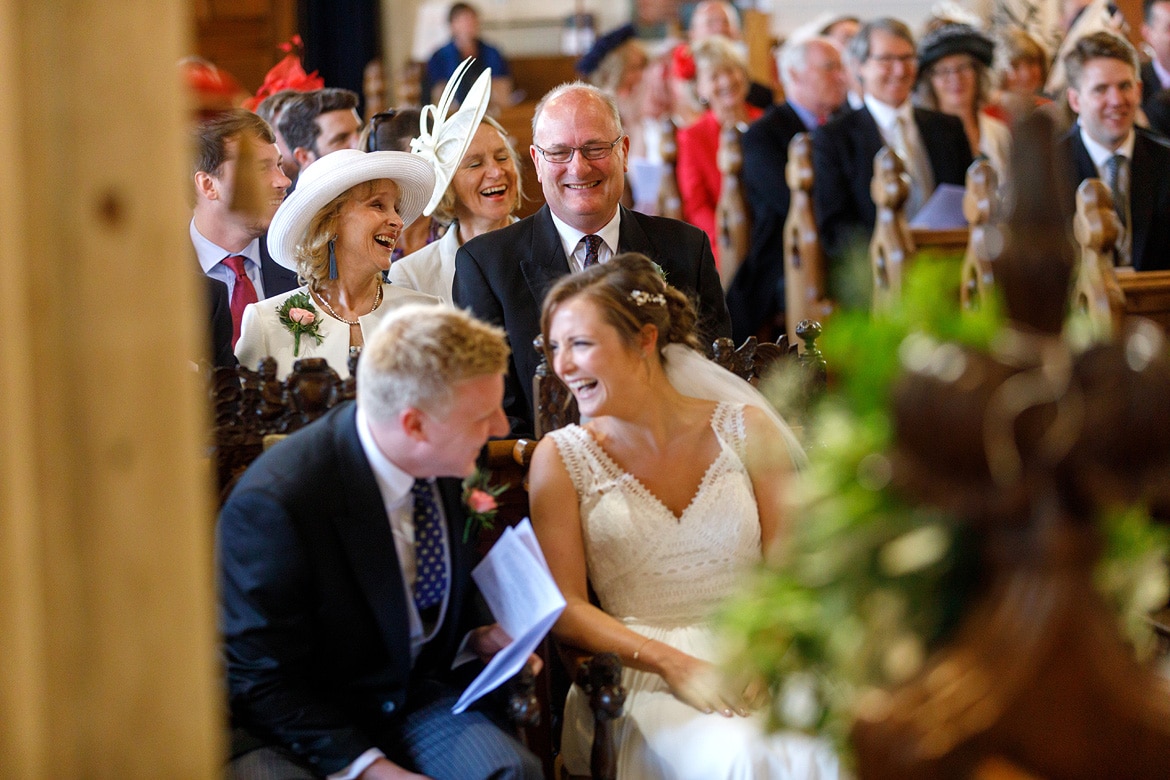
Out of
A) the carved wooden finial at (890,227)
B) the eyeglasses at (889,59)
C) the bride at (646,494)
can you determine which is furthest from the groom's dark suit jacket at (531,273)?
the eyeglasses at (889,59)

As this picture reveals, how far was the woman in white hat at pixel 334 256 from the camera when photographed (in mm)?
3443

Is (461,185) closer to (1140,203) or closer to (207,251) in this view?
(207,251)

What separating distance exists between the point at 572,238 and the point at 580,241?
0.10ft

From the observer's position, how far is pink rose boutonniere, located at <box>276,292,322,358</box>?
3.43 metres

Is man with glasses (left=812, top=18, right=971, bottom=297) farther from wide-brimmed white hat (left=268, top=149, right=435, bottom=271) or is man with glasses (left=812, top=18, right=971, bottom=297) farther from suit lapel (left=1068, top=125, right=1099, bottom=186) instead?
wide-brimmed white hat (left=268, top=149, right=435, bottom=271)

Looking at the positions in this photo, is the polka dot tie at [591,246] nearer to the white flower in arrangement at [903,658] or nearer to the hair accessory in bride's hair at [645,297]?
the hair accessory in bride's hair at [645,297]

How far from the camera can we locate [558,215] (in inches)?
148

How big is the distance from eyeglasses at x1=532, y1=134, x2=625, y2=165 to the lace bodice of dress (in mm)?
1145

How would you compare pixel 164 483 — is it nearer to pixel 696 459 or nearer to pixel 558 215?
pixel 696 459

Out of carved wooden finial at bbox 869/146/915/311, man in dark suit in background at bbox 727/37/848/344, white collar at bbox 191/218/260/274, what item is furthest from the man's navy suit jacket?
white collar at bbox 191/218/260/274

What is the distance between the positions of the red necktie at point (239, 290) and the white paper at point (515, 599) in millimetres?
1742

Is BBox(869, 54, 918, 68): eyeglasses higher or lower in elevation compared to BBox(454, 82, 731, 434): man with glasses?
higher

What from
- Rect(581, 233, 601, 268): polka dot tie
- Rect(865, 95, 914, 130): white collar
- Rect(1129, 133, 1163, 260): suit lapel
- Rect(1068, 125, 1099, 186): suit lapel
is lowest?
Rect(581, 233, 601, 268): polka dot tie

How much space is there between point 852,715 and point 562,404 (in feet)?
5.10
